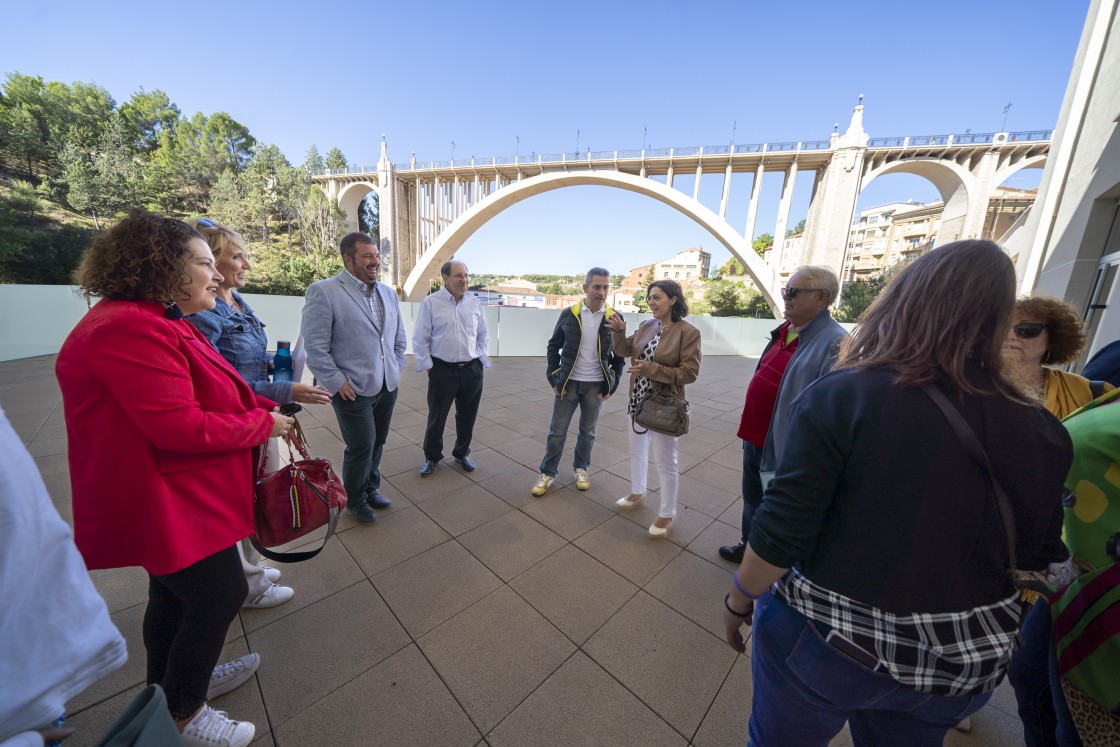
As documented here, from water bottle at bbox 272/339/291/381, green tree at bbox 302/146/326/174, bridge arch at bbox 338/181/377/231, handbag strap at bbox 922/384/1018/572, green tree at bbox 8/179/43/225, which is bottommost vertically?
water bottle at bbox 272/339/291/381

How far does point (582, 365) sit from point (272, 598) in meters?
2.38

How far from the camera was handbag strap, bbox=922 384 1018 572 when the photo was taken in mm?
824

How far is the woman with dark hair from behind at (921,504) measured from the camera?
2.78 feet

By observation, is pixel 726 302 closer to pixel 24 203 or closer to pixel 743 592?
pixel 743 592

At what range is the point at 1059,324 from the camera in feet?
5.90

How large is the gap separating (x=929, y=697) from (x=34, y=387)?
9.29 m

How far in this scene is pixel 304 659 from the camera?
181 centimetres

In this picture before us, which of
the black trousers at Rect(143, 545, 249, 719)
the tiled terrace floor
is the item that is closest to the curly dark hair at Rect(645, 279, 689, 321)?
the tiled terrace floor

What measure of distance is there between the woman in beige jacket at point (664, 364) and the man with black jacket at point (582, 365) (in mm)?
361

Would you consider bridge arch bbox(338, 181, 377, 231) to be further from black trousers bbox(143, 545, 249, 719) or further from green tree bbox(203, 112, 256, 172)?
black trousers bbox(143, 545, 249, 719)

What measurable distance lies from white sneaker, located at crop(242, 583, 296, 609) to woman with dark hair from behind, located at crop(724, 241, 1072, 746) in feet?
7.71

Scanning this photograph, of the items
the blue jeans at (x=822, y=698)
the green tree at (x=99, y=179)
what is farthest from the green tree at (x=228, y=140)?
the blue jeans at (x=822, y=698)

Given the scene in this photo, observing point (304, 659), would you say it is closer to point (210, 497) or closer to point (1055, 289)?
point (210, 497)

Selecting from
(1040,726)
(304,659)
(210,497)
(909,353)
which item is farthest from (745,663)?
(210,497)
